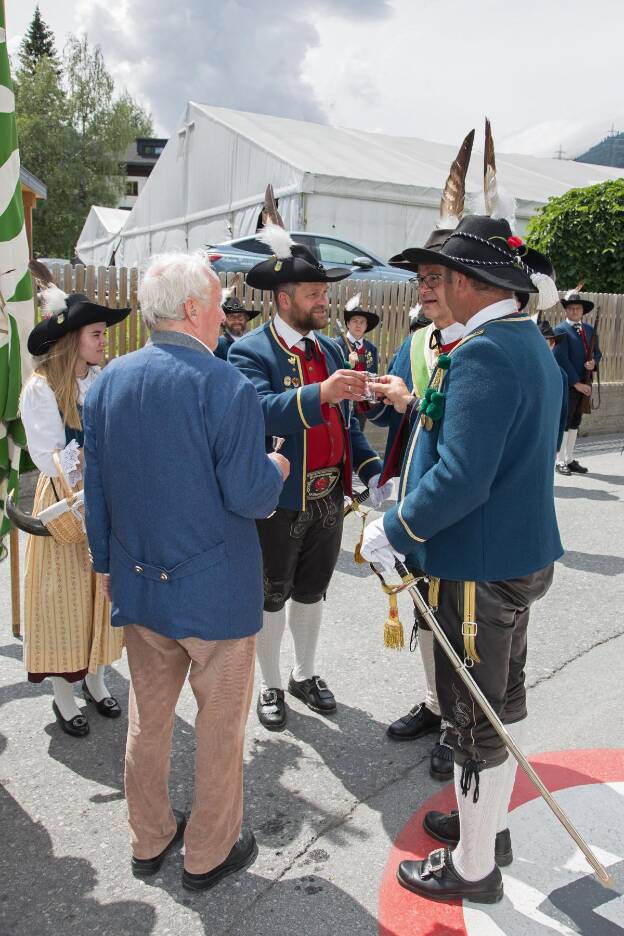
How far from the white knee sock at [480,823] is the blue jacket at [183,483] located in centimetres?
89

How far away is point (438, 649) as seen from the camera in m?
2.64

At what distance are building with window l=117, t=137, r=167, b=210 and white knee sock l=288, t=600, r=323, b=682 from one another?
2584 inches

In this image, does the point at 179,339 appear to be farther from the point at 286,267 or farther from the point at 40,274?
the point at 40,274

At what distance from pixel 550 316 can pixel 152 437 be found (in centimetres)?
1116

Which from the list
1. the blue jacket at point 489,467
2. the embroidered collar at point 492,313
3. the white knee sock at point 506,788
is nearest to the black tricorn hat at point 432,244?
the embroidered collar at point 492,313

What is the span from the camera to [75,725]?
3.59 metres

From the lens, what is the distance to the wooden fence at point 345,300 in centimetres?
761

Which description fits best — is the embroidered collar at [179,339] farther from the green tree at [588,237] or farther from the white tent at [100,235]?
the white tent at [100,235]

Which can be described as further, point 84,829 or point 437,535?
point 84,829

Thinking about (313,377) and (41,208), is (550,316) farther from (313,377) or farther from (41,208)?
(41,208)

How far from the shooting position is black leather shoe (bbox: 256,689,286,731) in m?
3.71

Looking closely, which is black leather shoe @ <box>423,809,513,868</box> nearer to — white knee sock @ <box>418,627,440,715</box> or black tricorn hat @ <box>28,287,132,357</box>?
white knee sock @ <box>418,627,440,715</box>

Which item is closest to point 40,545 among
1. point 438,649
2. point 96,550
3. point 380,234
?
point 96,550

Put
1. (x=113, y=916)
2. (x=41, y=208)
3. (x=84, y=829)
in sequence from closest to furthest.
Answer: (x=113, y=916) → (x=84, y=829) → (x=41, y=208)
